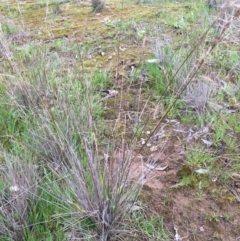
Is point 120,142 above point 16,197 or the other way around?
the other way around

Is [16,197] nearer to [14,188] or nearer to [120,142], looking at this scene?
[14,188]

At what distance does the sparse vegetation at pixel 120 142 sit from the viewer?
1597 millimetres

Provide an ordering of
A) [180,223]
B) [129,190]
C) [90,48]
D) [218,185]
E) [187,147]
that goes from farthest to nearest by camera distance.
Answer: [90,48]
[187,147]
[218,185]
[180,223]
[129,190]

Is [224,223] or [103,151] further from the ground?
[103,151]

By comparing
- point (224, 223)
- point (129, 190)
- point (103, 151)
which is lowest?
point (224, 223)

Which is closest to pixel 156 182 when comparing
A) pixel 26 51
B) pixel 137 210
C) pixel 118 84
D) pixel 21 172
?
pixel 137 210

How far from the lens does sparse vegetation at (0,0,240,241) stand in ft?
5.24

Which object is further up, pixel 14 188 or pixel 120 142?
pixel 14 188

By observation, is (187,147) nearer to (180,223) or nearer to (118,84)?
(180,223)

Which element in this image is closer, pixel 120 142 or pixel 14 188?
pixel 14 188

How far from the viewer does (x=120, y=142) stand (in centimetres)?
220

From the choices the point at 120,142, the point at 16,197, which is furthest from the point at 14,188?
the point at 120,142

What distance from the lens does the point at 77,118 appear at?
6.82ft

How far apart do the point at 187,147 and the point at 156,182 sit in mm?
324
